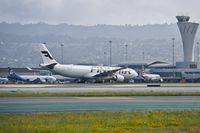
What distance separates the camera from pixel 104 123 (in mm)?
26656

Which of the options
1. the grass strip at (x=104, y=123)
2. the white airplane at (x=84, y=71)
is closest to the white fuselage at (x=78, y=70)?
the white airplane at (x=84, y=71)

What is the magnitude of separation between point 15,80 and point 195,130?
114 meters

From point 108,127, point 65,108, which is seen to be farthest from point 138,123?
point 65,108

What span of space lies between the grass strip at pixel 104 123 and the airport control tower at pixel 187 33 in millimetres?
166542

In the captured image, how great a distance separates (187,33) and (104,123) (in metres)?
173

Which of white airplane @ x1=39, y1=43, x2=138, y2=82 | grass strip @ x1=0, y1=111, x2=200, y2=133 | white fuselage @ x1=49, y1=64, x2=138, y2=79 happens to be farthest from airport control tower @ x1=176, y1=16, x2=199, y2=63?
grass strip @ x1=0, y1=111, x2=200, y2=133

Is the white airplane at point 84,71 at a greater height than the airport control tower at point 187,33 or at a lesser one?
lesser

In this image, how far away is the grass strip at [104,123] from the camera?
24.0 m

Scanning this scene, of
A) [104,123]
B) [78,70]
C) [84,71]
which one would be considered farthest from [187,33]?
[104,123]

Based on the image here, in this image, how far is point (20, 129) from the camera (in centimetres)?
2405

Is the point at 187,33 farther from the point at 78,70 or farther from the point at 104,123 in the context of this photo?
the point at 104,123

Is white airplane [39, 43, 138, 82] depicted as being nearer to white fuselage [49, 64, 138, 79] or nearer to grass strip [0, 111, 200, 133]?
white fuselage [49, 64, 138, 79]

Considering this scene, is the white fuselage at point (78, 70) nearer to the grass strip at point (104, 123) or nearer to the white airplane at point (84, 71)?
the white airplane at point (84, 71)

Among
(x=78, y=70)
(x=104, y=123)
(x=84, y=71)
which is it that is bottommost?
(x=104, y=123)
